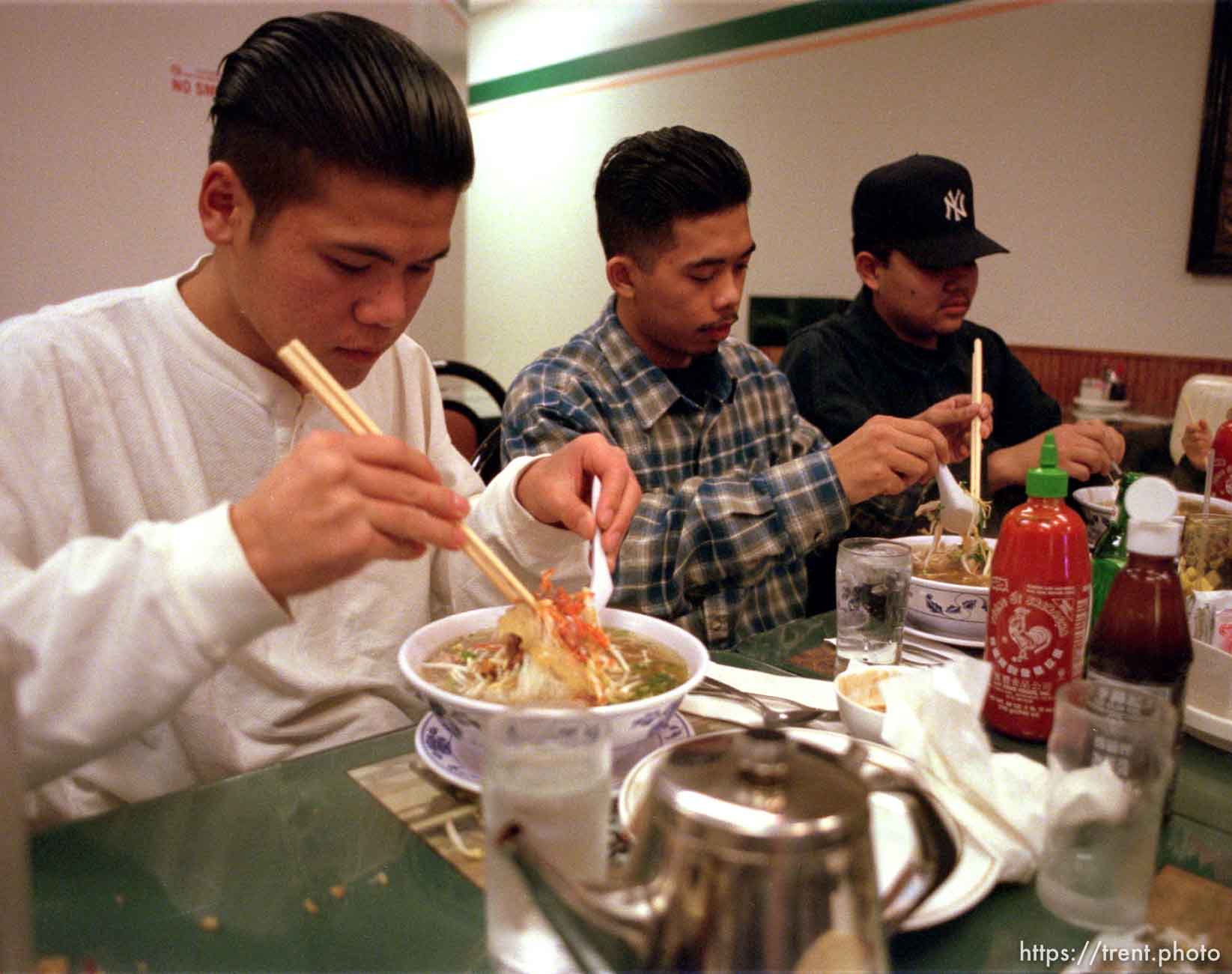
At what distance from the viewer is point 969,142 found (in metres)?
5.07

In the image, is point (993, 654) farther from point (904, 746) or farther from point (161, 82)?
point (161, 82)

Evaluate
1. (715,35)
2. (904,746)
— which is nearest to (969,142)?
(715,35)

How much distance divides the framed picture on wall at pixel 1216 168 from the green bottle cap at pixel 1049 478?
12.7ft

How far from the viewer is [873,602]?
1.48 m

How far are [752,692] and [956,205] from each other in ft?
7.03

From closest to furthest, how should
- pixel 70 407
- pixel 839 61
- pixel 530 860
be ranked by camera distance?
pixel 530 860 → pixel 70 407 → pixel 839 61

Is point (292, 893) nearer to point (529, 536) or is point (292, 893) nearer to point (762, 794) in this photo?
point (762, 794)

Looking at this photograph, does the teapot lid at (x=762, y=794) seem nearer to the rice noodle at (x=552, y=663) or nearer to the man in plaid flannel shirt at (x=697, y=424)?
the rice noodle at (x=552, y=663)

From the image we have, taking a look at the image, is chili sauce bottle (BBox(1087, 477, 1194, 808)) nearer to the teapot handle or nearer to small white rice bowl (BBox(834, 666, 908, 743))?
small white rice bowl (BBox(834, 666, 908, 743))

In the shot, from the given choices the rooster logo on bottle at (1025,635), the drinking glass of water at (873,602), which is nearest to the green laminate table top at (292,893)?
the rooster logo on bottle at (1025,635)

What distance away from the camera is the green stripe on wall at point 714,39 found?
540cm

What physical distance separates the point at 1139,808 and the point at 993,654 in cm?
41

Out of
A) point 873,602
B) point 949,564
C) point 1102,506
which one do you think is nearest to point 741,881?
point 873,602

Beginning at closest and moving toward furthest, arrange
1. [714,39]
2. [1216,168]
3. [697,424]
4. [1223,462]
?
[1223,462]
[697,424]
[1216,168]
[714,39]
